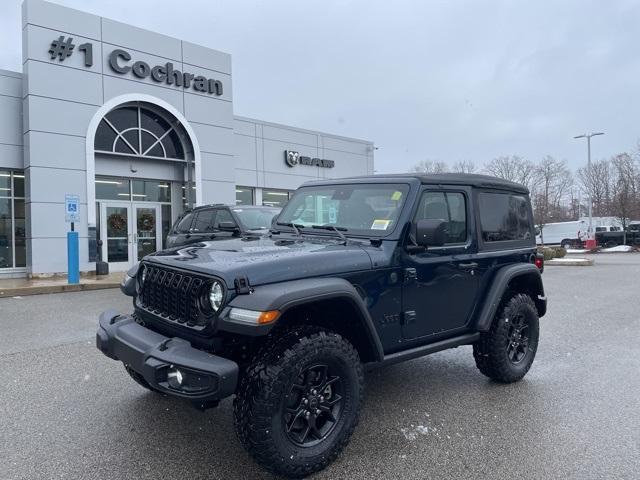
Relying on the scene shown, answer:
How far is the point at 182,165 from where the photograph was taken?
1681 centimetres

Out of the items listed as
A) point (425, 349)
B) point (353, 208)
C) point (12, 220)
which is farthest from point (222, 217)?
point (12, 220)

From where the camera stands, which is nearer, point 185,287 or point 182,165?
point 185,287

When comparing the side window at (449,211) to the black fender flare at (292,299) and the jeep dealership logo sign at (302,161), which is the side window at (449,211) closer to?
the black fender flare at (292,299)

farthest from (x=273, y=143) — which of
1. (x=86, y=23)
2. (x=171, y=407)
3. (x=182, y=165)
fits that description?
(x=171, y=407)

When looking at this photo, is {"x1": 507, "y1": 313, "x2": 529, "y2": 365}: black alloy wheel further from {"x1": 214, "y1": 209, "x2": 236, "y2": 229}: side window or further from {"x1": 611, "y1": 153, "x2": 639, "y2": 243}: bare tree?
{"x1": 611, "y1": 153, "x2": 639, "y2": 243}: bare tree

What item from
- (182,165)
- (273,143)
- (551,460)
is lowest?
(551,460)

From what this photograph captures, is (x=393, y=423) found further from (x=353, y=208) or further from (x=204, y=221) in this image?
(x=204, y=221)

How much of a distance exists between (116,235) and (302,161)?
359 inches

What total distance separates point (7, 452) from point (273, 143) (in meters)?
18.4

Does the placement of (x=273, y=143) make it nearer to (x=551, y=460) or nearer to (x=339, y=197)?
(x=339, y=197)

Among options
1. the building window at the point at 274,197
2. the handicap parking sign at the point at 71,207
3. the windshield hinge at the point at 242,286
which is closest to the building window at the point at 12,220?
the handicap parking sign at the point at 71,207

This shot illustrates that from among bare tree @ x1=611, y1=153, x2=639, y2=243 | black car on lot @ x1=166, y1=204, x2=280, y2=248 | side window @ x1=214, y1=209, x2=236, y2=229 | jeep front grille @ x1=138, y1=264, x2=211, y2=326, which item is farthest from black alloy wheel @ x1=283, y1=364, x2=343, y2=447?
bare tree @ x1=611, y1=153, x2=639, y2=243

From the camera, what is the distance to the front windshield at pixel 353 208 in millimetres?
3732

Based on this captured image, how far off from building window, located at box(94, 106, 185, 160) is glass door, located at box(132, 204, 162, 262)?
1841 mm
